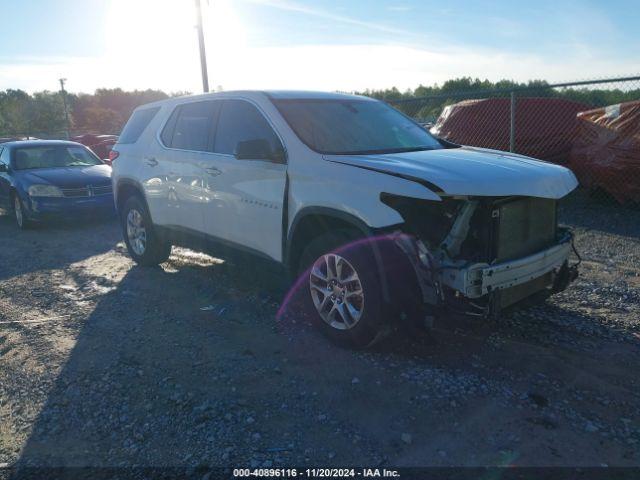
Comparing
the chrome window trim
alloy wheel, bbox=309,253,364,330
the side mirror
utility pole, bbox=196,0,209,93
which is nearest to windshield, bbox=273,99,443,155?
the chrome window trim

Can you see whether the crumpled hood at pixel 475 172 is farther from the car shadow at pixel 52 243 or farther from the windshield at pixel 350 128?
the car shadow at pixel 52 243

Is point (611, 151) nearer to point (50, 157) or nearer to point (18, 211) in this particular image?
point (50, 157)

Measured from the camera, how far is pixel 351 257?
388 cm

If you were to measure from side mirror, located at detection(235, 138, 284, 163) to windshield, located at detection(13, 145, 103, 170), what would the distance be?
7301 millimetres

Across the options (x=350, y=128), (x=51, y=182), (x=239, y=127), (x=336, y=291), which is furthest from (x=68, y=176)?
(x=336, y=291)

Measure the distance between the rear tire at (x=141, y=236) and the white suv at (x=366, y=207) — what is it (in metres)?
0.96

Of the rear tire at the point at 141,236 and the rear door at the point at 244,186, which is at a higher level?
the rear door at the point at 244,186

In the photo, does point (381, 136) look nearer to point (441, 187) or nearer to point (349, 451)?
point (441, 187)

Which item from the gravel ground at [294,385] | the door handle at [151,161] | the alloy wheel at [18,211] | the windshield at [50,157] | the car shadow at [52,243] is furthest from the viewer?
the windshield at [50,157]

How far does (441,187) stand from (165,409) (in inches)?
89.0

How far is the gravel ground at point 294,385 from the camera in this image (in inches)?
117

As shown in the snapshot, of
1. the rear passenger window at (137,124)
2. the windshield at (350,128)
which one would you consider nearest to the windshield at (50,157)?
the rear passenger window at (137,124)

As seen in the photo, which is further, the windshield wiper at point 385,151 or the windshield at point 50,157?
the windshield at point 50,157

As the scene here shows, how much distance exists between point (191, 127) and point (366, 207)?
106 inches
